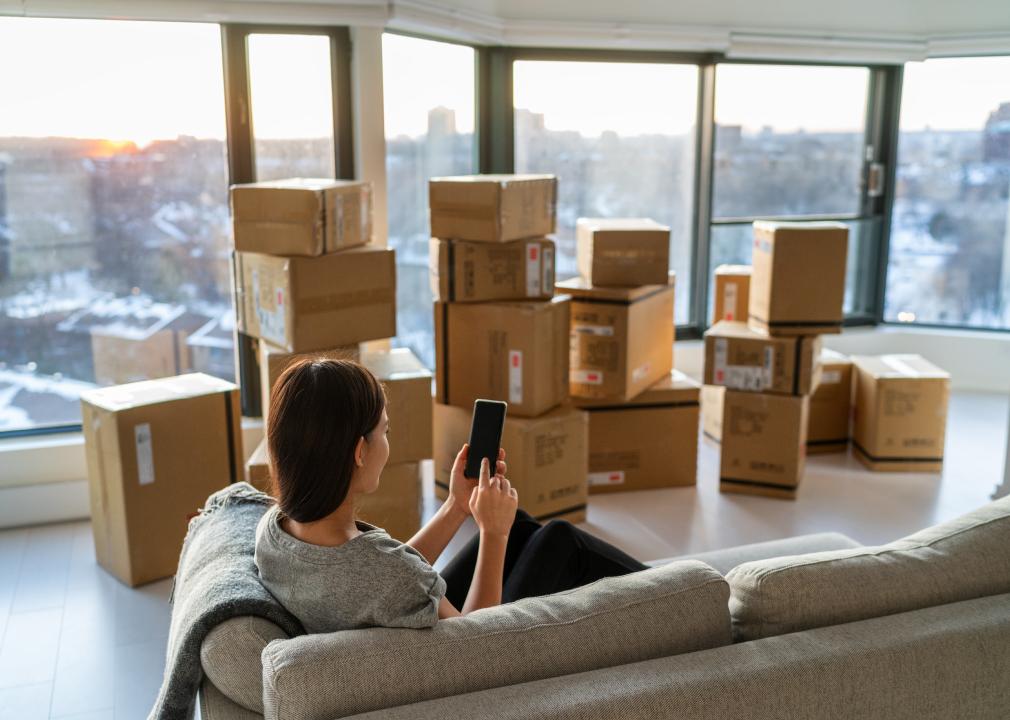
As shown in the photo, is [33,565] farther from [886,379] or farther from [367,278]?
[886,379]

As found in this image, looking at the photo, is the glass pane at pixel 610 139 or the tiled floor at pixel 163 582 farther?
the glass pane at pixel 610 139

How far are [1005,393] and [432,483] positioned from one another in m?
3.27

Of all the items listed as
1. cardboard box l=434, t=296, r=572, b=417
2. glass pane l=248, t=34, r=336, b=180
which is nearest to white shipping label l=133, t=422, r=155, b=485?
cardboard box l=434, t=296, r=572, b=417

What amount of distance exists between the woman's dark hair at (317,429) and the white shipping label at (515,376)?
2068mm

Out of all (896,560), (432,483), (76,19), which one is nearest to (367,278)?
(432,483)

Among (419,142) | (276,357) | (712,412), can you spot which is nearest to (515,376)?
(276,357)

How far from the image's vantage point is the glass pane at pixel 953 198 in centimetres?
531

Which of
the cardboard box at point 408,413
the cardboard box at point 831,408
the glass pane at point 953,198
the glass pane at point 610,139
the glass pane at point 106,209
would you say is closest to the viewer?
the cardboard box at point 408,413

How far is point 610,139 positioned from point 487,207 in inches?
67.3

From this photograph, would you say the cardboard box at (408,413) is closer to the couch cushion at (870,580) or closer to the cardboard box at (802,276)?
the cardboard box at (802,276)

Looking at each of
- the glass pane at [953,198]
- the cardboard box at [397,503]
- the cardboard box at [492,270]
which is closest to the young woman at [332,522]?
the cardboard box at [397,503]

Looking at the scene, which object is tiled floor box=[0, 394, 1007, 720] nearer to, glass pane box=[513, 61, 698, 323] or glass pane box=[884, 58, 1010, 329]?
glass pane box=[884, 58, 1010, 329]

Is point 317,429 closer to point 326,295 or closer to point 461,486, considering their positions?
point 461,486

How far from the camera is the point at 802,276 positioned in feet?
12.5
